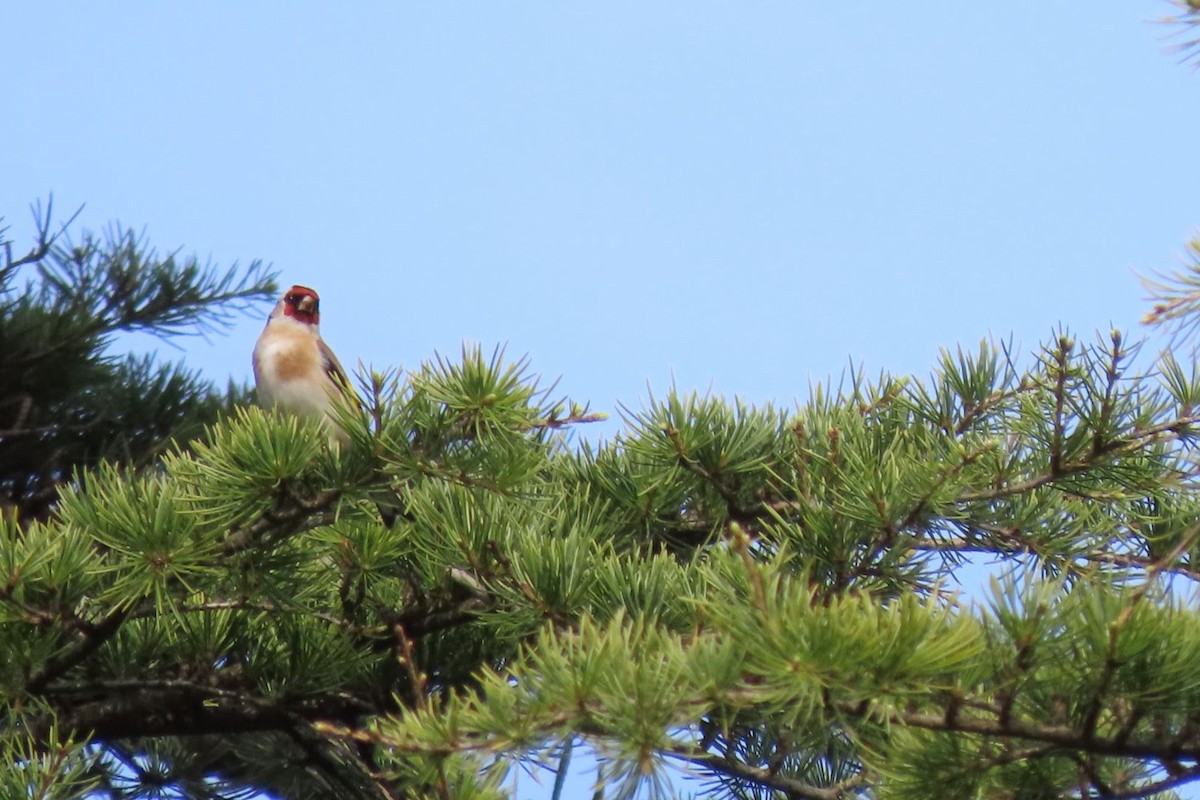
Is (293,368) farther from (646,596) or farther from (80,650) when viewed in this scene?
(646,596)

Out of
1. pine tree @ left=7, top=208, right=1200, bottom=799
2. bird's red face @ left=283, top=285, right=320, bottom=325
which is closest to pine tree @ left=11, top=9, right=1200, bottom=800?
pine tree @ left=7, top=208, right=1200, bottom=799

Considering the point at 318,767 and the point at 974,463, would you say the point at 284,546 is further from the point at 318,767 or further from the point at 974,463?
the point at 974,463

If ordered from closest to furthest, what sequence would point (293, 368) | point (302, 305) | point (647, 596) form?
point (647, 596), point (293, 368), point (302, 305)

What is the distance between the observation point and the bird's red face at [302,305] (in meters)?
3.56

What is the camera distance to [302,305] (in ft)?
11.7

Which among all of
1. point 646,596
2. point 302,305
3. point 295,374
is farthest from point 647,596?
point 302,305

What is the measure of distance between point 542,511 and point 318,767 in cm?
53

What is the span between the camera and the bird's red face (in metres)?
3.56

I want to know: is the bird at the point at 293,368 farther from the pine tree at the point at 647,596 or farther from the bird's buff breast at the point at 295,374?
the pine tree at the point at 647,596

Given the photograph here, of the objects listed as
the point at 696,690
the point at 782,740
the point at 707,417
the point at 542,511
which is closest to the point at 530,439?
the point at 542,511

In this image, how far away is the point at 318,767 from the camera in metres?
1.82

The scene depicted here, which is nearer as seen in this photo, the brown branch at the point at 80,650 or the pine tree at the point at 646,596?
the pine tree at the point at 646,596

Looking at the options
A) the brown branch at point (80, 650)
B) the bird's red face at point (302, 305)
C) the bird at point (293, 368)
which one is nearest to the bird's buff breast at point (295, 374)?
the bird at point (293, 368)

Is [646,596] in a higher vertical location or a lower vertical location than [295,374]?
lower
